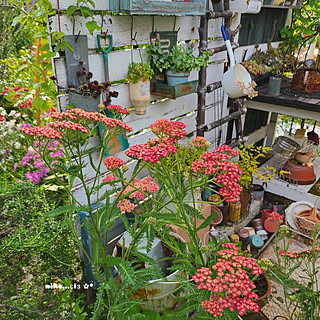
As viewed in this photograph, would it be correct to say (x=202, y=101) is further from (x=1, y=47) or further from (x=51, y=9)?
(x=1, y=47)

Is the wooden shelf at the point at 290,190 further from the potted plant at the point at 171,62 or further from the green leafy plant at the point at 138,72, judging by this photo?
the green leafy plant at the point at 138,72

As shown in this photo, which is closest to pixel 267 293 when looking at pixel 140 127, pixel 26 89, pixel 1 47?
pixel 140 127

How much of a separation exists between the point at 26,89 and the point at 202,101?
5.42 feet

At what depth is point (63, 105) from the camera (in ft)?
5.46

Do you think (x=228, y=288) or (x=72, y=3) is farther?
(x=72, y=3)

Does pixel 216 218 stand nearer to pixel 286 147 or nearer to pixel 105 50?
pixel 286 147

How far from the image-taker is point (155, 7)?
1.76 meters

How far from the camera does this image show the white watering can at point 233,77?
8.35 ft

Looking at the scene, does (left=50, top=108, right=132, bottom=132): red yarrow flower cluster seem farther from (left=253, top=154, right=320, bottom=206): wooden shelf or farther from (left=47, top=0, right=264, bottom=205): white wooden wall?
(left=253, top=154, right=320, bottom=206): wooden shelf

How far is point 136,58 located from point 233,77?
96 cm

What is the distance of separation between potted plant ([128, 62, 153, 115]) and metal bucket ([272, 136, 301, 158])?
2203 millimetres

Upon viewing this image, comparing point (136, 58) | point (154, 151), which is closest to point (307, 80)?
point (136, 58)

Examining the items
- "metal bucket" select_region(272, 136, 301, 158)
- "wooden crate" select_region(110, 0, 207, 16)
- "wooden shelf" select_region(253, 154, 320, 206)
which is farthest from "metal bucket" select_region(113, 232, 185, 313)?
"metal bucket" select_region(272, 136, 301, 158)

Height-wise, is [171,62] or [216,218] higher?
[171,62]
